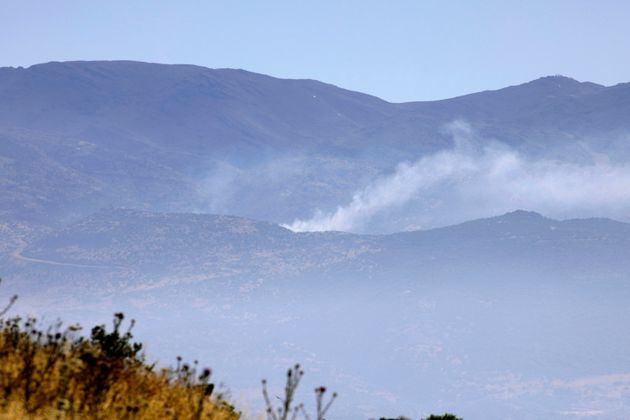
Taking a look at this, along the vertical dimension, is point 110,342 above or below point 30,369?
above

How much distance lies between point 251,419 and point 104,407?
374 centimetres

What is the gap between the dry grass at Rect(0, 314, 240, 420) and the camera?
10523 mm

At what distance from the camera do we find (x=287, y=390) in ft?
34.7

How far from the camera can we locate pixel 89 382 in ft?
36.6

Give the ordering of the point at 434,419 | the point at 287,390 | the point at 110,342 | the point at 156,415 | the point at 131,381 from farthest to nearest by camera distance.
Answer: the point at 434,419 → the point at 110,342 → the point at 131,381 → the point at 156,415 → the point at 287,390

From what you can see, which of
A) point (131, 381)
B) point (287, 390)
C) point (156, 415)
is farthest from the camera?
point (131, 381)

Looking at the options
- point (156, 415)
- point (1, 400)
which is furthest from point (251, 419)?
point (1, 400)

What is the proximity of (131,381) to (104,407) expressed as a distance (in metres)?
1.85

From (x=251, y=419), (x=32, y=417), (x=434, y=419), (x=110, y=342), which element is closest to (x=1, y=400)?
(x=32, y=417)

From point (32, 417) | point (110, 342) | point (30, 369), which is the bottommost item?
point (32, 417)

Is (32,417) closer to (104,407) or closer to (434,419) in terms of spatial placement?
(104,407)

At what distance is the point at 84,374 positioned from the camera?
38.2 ft

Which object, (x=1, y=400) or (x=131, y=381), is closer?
(x=1, y=400)

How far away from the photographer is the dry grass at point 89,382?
10.5 m
